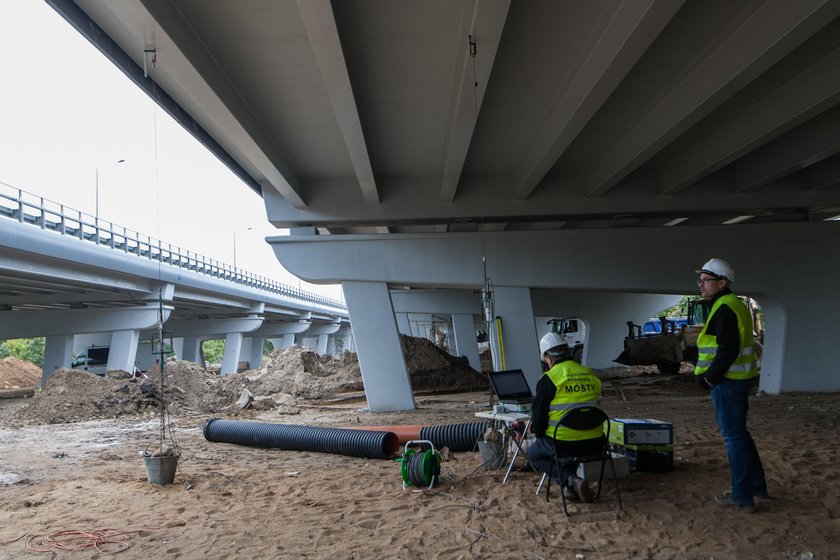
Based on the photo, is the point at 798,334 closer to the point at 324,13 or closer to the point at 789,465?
the point at 789,465

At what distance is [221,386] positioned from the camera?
2588 centimetres

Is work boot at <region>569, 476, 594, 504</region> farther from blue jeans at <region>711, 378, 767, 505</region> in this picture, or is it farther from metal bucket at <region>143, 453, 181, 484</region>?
metal bucket at <region>143, 453, 181, 484</region>

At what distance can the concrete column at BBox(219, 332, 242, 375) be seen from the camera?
160 feet

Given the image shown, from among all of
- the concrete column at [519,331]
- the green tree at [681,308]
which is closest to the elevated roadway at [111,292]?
the concrete column at [519,331]

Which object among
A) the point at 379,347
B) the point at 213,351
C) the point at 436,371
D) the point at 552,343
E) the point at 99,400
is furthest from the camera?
the point at 213,351

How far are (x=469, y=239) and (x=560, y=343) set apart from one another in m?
11.0

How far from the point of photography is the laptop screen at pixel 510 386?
291 inches

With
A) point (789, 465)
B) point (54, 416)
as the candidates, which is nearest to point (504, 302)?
point (789, 465)

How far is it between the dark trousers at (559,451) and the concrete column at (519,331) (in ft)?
36.1

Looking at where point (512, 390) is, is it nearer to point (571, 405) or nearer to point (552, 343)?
point (552, 343)

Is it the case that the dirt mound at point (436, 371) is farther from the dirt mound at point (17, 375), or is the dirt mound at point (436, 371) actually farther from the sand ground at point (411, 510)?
the dirt mound at point (17, 375)

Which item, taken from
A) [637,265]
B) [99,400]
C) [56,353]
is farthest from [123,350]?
[637,265]

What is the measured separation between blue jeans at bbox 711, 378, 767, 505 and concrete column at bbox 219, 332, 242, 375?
4673 centimetres

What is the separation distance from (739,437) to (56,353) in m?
36.3
